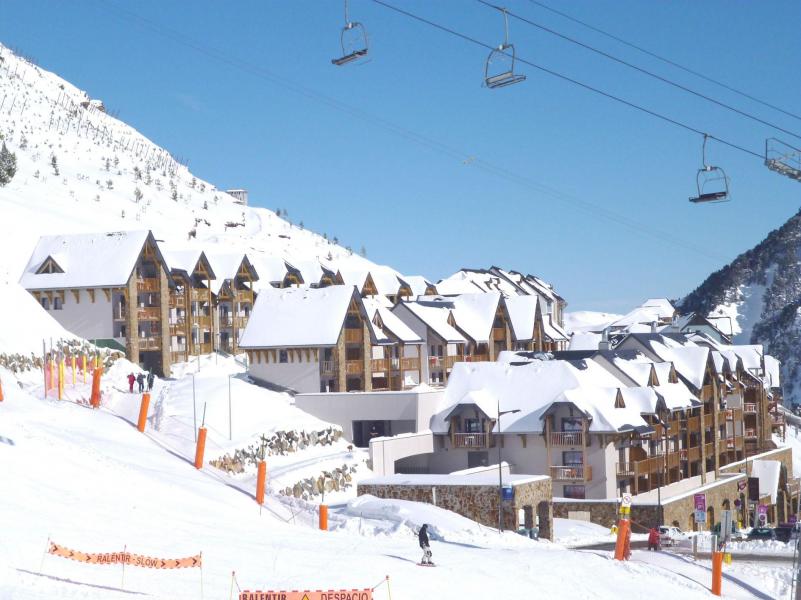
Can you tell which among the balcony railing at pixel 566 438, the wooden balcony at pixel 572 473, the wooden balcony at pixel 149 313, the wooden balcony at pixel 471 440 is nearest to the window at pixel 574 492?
the wooden balcony at pixel 572 473

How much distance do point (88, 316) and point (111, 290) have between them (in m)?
2.40

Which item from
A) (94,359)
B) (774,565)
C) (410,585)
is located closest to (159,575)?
(410,585)

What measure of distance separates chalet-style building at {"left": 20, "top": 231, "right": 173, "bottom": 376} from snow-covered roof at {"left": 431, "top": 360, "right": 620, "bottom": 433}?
1956cm

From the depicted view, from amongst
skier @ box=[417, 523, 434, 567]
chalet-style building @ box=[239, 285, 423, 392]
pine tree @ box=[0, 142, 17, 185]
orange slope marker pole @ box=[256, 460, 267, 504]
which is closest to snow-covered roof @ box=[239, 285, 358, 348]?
chalet-style building @ box=[239, 285, 423, 392]

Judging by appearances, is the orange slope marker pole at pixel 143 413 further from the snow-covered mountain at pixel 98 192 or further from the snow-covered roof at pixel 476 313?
the snow-covered roof at pixel 476 313

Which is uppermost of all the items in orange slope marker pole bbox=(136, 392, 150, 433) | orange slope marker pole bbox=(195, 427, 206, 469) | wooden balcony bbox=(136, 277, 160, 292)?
wooden balcony bbox=(136, 277, 160, 292)

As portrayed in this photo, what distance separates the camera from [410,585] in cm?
2580

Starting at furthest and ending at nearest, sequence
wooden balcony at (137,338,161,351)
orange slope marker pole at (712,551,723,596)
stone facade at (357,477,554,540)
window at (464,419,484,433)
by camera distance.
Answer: wooden balcony at (137,338,161,351)
window at (464,419,484,433)
stone facade at (357,477,554,540)
orange slope marker pole at (712,551,723,596)

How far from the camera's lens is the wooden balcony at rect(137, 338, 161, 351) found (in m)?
68.9

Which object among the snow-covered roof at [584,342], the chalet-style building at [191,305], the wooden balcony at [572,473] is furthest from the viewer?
the snow-covered roof at [584,342]

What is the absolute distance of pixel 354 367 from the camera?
66.6m

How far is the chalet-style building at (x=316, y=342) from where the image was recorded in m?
64.9

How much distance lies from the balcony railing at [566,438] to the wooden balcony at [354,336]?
1513 centimetres

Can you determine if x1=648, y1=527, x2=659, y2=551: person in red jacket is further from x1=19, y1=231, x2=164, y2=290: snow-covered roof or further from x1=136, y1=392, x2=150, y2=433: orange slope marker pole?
x1=19, y1=231, x2=164, y2=290: snow-covered roof
